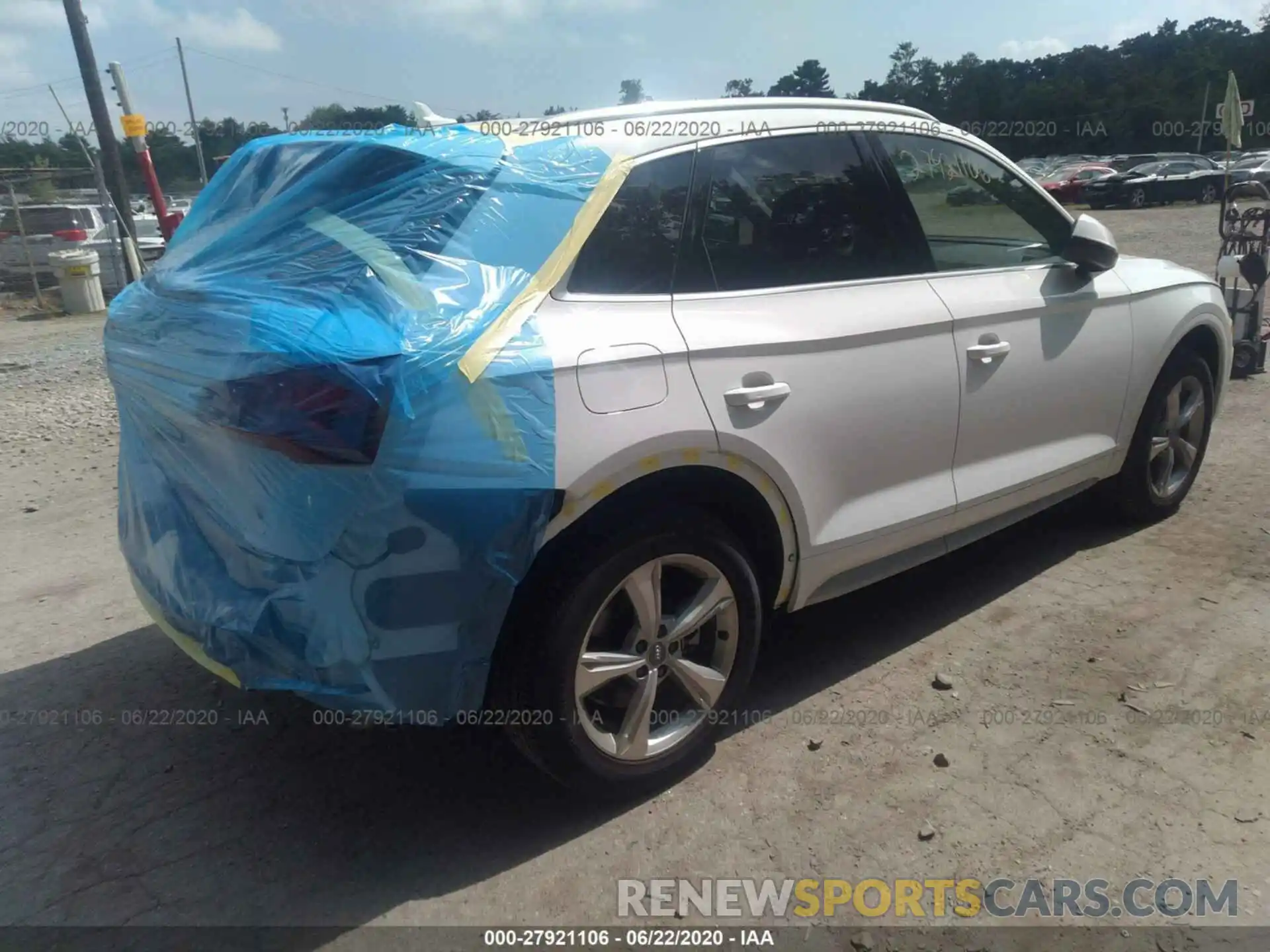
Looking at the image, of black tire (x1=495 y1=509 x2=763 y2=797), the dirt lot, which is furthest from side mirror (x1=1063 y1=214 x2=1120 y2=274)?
black tire (x1=495 y1=509 x2=763 y2=797)

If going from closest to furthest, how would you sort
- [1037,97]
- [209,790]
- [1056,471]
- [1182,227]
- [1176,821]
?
Result: [1176,821]
[209,790]
[1056,471]
[1182,227]
[1037,97]

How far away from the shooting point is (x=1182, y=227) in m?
22.6

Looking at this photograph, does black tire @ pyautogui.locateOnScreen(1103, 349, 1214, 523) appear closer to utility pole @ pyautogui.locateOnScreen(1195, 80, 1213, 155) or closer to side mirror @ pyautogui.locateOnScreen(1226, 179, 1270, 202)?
side mirror @ pyautogui.locateOnScreen(1226, 179, 1270, 202)

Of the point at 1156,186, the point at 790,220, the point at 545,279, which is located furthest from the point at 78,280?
the point at 1156,186

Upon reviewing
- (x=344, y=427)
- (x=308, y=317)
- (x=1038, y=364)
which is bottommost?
(x=1038, y=364)

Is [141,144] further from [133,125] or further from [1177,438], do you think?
[1177,438]

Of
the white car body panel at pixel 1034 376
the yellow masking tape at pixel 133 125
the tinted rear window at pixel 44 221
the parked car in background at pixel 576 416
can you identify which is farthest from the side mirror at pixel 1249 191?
the tinted rear window at pixel 44 221

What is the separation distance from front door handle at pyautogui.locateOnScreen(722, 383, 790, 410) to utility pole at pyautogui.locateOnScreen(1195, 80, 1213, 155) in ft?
182

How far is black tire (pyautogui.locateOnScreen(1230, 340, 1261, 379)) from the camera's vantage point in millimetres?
7602

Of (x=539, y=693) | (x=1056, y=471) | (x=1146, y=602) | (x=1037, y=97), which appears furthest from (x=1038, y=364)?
(x=1037, y=97)

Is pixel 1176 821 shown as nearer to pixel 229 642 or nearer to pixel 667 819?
pixel 667 819

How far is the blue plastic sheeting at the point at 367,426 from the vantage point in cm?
223

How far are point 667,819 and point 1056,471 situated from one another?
2176mm

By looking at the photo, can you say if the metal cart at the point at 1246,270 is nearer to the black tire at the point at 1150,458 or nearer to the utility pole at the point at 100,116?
the black tire at the point at 1150,458
